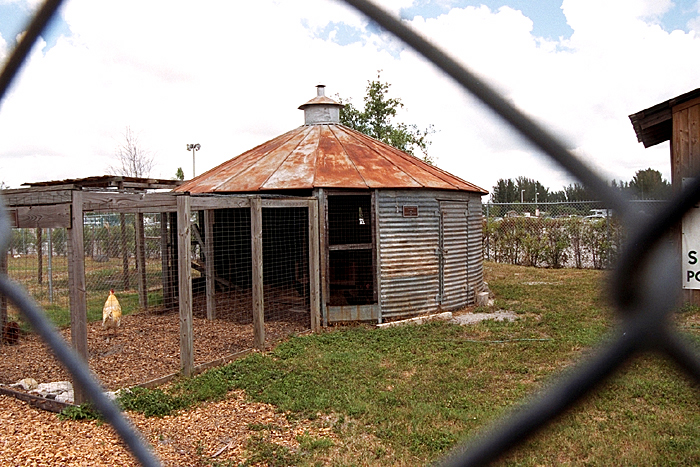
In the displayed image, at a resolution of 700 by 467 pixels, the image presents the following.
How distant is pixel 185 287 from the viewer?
6750 millimetres

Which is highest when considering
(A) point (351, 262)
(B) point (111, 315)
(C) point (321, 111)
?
(C) point (321, 111)

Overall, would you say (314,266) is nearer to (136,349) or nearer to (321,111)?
(136,349)

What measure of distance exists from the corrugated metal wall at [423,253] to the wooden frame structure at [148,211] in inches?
50.4

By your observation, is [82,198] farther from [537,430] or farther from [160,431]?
[537,430]

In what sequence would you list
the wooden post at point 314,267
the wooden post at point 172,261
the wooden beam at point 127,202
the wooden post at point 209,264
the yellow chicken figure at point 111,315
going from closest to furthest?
the wooden beam at point 127,202 < the yellow chicken figure at point 111,315 < the wooden post at point 314,267 < the wooden post at point 209,264 < the wooden post at point 172,261

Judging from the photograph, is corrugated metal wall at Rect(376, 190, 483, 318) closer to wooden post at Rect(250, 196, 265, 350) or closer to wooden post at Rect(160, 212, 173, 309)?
wooden post at Rect(250, 196, 265, 350)

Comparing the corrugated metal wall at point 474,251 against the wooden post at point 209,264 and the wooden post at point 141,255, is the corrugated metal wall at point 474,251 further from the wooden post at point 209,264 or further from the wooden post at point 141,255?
the wooden post at point 141,255

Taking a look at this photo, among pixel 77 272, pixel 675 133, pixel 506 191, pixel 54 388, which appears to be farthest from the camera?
pixel 54 388

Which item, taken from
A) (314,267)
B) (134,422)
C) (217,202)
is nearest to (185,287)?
(217,202)

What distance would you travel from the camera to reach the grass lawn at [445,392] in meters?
4.36

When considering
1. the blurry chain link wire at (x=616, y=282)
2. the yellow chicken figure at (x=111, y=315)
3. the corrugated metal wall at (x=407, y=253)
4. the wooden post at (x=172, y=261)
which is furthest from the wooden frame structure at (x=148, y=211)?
the blurry chain link wire at (x=616, y=282)

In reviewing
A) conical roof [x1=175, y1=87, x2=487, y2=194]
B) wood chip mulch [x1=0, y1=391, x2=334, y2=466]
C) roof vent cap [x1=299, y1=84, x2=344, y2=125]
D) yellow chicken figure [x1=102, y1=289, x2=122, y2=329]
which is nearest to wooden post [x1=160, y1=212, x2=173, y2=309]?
conical roof [x1=175, y1=87, x2=487, y2=194]

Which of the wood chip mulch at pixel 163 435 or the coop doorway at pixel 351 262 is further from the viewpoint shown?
the coop doorway at pixel 351 262

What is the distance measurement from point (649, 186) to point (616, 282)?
4.9 inches
